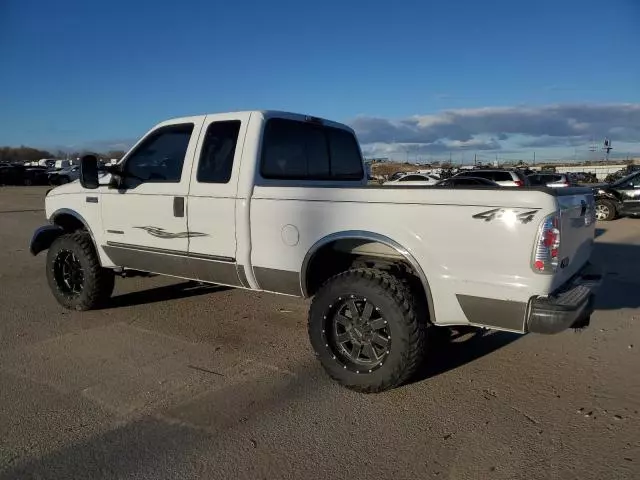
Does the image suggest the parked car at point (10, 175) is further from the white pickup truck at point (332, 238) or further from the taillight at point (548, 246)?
the taillight at point (548, 246)

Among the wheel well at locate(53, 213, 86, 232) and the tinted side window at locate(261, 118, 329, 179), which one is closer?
the tinted side window at locate(261, 118, 329, 179)

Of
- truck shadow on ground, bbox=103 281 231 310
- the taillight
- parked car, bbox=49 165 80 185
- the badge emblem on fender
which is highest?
parked car, bbox=49 165 80 185

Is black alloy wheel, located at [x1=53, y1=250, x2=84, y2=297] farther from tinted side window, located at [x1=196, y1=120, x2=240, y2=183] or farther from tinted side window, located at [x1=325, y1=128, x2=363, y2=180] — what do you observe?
tinted side window, located at [x1=325, y1=128, x2=363, y2=180]

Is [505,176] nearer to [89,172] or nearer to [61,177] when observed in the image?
[89,172]

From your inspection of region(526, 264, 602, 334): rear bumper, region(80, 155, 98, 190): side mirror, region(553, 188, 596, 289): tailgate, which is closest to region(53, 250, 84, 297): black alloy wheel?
region(80, 155, 98, 190): side mirror

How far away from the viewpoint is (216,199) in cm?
430

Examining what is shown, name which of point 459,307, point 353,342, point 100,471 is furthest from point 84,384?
point 459,307

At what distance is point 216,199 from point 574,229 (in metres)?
2.75

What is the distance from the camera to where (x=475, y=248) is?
3207 mm

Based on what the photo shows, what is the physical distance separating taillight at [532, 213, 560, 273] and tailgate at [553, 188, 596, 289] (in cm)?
11

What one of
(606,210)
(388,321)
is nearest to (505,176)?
(606,210)

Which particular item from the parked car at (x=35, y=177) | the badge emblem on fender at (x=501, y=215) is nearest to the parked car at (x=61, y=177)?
the parked car at (x=35, y=177)

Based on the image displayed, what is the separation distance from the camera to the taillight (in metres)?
3.02

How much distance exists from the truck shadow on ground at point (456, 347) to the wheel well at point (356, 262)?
2.23 feet
